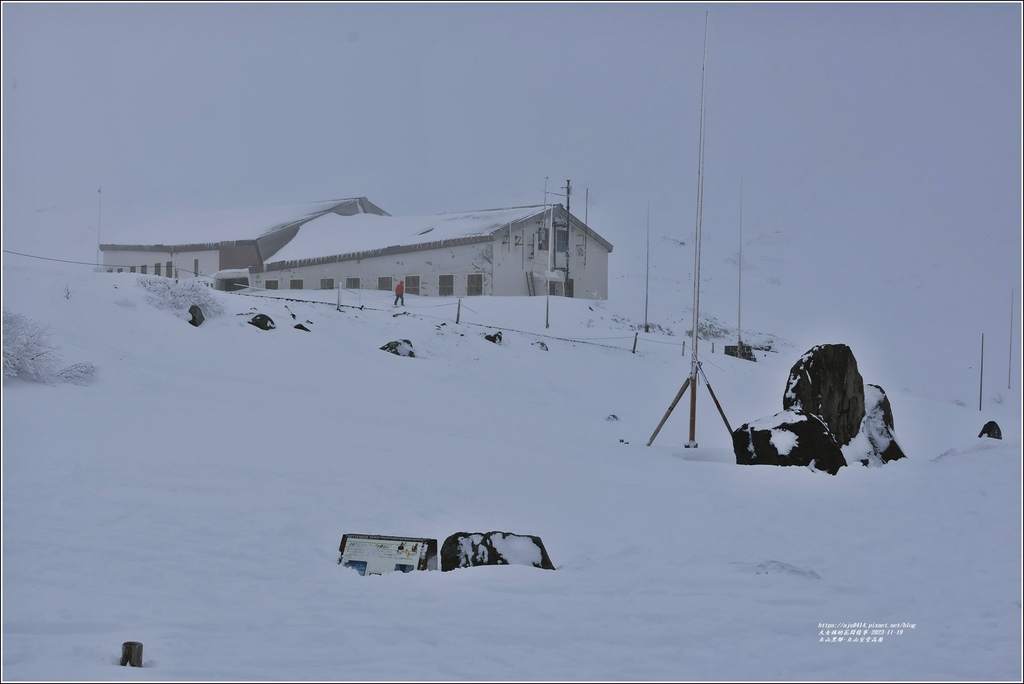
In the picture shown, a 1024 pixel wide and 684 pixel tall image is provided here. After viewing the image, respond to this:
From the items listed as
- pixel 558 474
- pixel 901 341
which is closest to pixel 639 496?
pixel 558 474

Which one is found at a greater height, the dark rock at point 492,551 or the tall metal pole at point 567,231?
the tall metal pole at point 567,231

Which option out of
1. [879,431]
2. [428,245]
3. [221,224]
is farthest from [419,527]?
[221,224]

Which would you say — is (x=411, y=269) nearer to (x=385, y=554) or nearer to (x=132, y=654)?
(x=385, y=554)

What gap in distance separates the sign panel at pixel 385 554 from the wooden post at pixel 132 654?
3.36 m

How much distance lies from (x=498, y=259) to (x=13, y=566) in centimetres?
3176

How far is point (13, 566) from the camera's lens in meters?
8.14

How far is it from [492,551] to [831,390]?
33.1 feet

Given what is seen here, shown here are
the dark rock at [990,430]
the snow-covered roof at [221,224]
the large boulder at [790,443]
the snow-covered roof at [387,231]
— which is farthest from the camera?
the snow-covered roof at [221,224]

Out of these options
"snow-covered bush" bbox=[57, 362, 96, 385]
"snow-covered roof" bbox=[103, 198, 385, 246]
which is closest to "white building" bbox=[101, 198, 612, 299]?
"snow-covered roof" bbox=[103, 198, 385, 246]

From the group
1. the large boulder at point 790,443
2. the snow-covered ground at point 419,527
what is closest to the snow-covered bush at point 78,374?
the snow-covered ground at point 419,527

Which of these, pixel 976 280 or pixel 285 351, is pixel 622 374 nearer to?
pixel 285 351

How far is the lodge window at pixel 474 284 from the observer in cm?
3900

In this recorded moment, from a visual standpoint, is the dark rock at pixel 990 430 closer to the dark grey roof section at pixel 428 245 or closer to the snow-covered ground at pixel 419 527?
the snow-covered ground at pixel 419 527

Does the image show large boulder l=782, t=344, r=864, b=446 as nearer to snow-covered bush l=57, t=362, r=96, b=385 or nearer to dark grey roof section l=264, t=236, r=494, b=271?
snow-covered bush l=57, t=362, r=96, b=385
